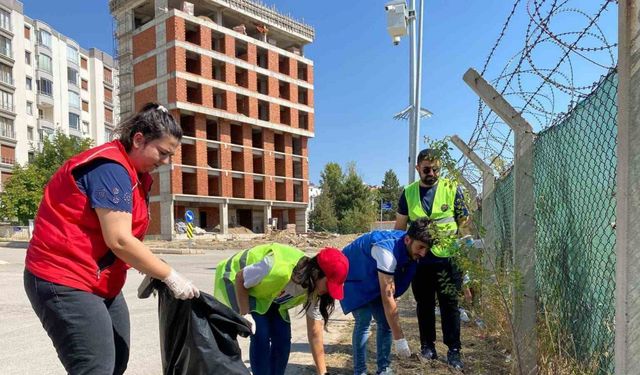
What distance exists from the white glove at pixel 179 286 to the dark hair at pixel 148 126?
60cm

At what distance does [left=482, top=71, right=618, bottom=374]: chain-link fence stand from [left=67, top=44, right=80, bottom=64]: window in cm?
5853

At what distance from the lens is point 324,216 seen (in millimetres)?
48625

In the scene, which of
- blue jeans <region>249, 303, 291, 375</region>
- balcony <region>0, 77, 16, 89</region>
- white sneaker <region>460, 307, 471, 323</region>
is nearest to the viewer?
blue jeans <region>249, 303, 291, 375</region>

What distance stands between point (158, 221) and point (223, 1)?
55.4ft

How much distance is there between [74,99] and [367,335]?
5704cm

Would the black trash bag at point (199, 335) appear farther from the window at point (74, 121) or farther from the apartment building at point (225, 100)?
the window at point (74, 121)

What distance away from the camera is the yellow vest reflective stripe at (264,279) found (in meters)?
3.05

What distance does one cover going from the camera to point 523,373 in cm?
334

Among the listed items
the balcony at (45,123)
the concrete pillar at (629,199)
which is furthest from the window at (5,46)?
the concrete pillar at (629,199)

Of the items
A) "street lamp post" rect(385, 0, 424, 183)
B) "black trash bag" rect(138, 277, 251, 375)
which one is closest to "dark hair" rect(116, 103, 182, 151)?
"black trash bag" rect(138, 277, 251, 375)

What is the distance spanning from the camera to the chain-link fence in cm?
258

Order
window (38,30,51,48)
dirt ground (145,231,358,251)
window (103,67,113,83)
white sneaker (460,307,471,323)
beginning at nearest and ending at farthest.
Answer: white sneaker (460,307,471,323)
dirt ground (145,231,358,251)
window (38,30,51,48)
window (103,67,113,83)

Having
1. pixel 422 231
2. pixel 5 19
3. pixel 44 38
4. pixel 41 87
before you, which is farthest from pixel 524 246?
pixel 44 38

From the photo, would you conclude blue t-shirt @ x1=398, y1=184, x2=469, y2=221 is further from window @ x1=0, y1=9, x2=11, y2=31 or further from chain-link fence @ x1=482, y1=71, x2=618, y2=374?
window @ x1=0, y1=9, x2=11, y2=31
